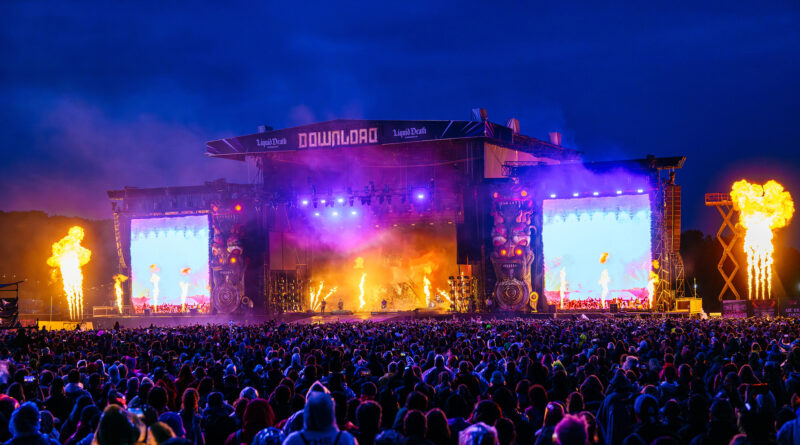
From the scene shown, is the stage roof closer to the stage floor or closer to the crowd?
the stage floor

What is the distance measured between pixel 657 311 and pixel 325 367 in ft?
106

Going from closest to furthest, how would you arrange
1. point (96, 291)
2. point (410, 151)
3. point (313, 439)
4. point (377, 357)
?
point (313, 439)
point (377, 357)
point (410, 151)
point (96, 291)

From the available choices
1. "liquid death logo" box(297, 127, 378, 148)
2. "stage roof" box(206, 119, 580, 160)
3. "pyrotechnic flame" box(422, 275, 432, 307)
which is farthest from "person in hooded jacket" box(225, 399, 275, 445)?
"pyrotechnic flame" box(422, 275, 432, 307)

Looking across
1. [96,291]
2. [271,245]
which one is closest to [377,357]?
[271,245]

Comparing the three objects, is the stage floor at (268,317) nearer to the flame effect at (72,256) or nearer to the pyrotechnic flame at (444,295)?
the pyrotechnic flame at (444,295)

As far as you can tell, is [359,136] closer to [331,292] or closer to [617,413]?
[331,292]

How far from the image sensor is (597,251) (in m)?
44.3

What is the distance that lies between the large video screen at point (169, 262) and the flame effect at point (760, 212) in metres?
34.1

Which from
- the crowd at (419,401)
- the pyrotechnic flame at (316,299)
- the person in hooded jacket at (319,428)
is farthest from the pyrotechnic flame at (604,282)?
the person in hooded jacket at (319,428)

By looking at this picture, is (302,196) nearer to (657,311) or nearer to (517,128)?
(517,128)

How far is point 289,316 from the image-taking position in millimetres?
48000

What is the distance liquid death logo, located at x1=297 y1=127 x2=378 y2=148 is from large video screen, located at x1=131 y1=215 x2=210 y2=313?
850cm

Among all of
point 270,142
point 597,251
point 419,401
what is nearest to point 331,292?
point 270,142

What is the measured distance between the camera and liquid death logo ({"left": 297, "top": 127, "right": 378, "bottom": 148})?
48625 millimetres
